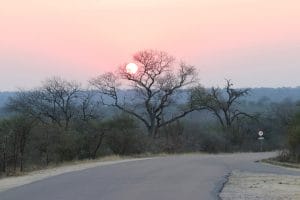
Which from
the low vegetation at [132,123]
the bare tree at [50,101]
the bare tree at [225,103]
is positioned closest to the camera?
the low vegetation at [132,123]

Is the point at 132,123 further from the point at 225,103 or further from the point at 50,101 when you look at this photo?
the point at 225,103

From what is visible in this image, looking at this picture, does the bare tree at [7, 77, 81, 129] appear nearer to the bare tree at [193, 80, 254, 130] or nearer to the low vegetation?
the low vegetation

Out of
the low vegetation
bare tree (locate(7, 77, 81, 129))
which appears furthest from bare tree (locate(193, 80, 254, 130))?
bare tree (locate(7, 77, 81, 129))

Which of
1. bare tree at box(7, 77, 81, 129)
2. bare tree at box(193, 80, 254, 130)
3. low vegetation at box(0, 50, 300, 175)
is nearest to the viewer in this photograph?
low vegetation at box(0, 50, 300, 175)

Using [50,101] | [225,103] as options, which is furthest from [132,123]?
[225,103]

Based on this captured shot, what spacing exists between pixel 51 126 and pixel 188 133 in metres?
40.2

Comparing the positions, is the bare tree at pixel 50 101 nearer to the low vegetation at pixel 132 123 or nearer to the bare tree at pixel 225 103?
the low vegetation at pixel 132 123

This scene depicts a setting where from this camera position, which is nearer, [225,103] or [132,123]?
[132,123]

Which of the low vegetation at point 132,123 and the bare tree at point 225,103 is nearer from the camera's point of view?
the low vegetation at point 132,123

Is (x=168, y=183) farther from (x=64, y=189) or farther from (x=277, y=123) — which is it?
(x=277, y=123)

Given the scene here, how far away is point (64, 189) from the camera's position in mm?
18031

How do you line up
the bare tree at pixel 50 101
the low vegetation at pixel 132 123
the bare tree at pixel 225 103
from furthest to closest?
the bare tree at pixel 225 103
the bare tree at pixel 50 101
the low vegetation at pixel 132 123

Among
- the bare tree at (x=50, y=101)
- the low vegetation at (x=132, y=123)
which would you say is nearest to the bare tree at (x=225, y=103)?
the low vegetation at (x=132, y=123)

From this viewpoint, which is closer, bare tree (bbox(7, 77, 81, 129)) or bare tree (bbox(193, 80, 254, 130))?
bare tree (bbox(7, 77, 81, 129))
